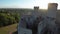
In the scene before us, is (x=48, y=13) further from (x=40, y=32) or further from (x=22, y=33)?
(x=22, y=33)

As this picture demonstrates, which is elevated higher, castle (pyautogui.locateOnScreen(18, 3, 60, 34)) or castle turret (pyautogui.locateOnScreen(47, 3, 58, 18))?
castle turret (pyautogui.locateOnScreen(47, 3, 58, 18))

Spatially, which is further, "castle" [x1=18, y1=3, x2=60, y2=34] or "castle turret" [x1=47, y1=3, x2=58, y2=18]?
"castle turret" [x1=47, y1=3, x2=58, y2=18]

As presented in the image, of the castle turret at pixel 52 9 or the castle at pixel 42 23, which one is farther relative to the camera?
the castle turret at pixel 52 9

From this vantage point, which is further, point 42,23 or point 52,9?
point 52,9

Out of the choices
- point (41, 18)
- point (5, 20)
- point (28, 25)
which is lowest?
point (5, 20)

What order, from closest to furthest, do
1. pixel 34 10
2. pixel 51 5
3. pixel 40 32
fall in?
pixel 40 32 → pixel 51 5 → pixel 34 10

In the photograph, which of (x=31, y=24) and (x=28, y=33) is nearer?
(x=28, y=33)

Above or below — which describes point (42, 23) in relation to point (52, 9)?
below

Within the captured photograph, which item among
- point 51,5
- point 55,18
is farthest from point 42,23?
point 51,5
